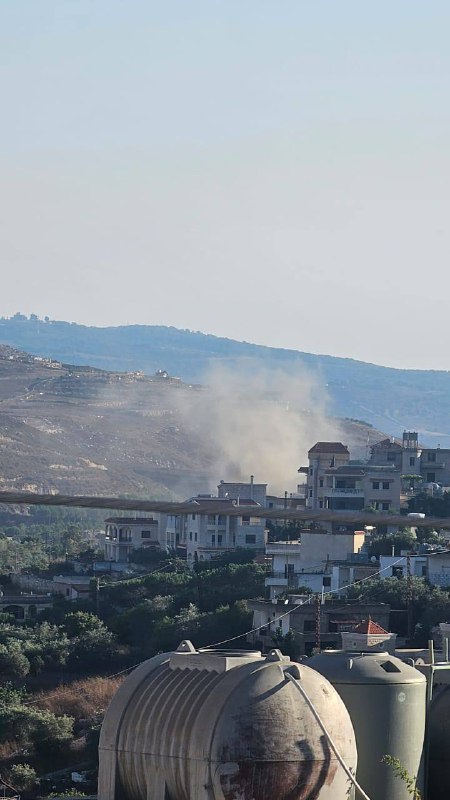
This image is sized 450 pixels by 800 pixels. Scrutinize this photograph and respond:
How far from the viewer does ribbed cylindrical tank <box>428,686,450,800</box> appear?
124ft

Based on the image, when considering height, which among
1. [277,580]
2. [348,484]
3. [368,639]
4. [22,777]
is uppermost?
[348,484]

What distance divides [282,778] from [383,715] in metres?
3.38

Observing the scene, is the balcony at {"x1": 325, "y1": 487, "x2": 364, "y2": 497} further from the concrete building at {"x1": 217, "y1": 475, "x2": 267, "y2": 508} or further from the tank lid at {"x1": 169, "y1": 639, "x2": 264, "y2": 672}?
the tank lid at {"x1": 169, "y1": 639, "x2": 264, "y2": 672}

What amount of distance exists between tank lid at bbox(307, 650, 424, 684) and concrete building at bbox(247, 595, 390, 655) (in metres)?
33.4

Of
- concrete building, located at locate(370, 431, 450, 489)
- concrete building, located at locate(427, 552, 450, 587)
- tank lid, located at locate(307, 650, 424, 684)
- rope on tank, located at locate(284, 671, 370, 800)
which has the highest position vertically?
concrete building, located at locate(370, 431, 450, 489)

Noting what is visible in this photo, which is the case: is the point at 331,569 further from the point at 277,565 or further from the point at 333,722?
the point at 333,722

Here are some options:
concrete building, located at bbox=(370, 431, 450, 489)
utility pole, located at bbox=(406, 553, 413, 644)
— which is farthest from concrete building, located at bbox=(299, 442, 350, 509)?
utility pole, located at bbox=(406, 553, 413, 644)

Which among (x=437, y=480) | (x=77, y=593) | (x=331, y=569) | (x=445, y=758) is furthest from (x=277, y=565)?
(x=445, y=758)

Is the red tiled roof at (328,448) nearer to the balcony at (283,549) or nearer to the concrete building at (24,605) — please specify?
the balcony at (283,549)

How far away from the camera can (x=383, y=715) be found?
121ft

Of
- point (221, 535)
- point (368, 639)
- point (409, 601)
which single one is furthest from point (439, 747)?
point (221, 535)

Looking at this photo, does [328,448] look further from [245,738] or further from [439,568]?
[245,738]

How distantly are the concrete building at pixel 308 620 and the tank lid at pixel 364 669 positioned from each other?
33360mm

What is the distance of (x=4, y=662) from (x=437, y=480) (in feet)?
154
